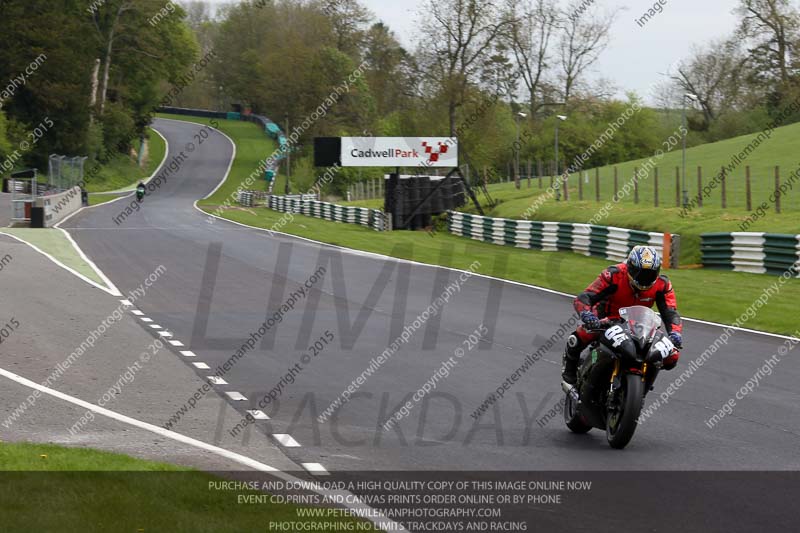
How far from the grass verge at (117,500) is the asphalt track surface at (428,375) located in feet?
4.72

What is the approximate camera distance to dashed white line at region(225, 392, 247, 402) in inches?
434

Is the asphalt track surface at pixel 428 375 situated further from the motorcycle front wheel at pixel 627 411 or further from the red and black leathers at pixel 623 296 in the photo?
the red and black leathers at pixel 623 296

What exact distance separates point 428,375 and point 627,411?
4.38 m

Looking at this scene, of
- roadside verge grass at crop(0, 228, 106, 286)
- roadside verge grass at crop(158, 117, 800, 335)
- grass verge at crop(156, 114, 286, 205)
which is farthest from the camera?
grass verge at crop(156, 114, 286, 205)

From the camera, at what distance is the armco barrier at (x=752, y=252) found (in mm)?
23641

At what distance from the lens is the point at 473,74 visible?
6650 cm

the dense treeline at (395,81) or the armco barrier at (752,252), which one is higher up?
the dense treeline at (395,81)

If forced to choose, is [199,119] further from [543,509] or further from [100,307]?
[543,509]

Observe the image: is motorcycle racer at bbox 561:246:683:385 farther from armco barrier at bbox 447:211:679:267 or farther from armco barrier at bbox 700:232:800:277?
armco barrier at bbox 447:211:679:267

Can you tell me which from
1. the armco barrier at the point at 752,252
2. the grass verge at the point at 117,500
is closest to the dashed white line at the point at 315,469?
the grass verge at the point at 117,500

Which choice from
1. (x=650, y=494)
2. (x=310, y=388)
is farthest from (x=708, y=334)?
(x=650, y=494)

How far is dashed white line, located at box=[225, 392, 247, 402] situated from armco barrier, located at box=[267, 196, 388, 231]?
3515cm

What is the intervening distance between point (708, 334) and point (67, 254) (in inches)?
733

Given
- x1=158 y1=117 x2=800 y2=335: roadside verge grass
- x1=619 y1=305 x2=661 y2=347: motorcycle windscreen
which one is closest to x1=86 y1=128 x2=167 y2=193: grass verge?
x1=158 y1=117 x2=800 y2=335: roadside verge grass
